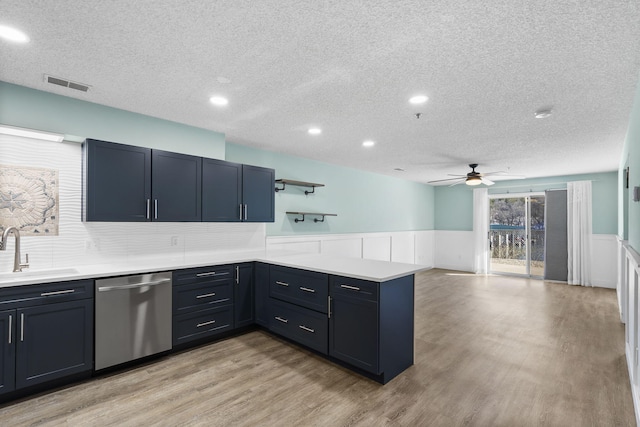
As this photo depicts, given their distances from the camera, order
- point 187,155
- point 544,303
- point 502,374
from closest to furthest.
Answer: point 502,374 → point 187,155 → point 544,303

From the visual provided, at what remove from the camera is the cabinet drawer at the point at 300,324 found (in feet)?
9.61

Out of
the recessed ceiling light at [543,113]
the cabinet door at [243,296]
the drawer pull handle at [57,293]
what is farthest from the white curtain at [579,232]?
the drawer pull handle at [57,293]

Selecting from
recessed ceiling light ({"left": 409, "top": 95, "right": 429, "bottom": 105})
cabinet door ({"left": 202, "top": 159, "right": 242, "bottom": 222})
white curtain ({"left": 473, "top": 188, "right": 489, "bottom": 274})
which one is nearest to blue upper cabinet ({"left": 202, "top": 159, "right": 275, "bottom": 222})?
cabinet door ({"left": 202, "top": 159, "right": 242, "bottom": 222})

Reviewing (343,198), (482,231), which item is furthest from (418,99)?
(482,231)

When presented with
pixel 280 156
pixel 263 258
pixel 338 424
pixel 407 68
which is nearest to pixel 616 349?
pixel 338 424

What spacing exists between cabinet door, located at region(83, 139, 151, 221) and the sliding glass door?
26.4 ft

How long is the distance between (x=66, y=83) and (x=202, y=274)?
2089 millimetres

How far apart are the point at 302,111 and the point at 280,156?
2.08 meters

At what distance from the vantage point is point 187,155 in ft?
11.6

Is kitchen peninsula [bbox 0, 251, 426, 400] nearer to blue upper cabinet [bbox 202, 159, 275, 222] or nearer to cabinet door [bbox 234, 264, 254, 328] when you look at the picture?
cabinet door [bbox 234, 264, 254, 328]

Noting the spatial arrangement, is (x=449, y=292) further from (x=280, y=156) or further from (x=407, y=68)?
(x=407, y=68)

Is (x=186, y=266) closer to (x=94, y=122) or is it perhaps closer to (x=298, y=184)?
(x=94, y=122)

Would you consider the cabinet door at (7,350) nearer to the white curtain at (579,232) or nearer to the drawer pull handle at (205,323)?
the drawer pull handle at (205,323)

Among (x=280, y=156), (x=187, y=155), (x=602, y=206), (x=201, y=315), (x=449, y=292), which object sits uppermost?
(x=280, y=156)
